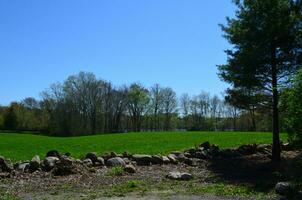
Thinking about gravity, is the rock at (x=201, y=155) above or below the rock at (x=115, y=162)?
above

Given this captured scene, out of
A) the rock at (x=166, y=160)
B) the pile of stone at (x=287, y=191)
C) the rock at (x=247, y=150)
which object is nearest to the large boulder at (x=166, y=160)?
the rock at (x=166, y=160)

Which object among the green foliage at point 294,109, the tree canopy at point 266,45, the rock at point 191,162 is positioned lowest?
the rock at point 191,162

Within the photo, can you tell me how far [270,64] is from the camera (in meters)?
19.8

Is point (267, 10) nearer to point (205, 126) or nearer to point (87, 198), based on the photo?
point (87, 198)

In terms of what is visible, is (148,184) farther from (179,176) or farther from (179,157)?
(179,157)

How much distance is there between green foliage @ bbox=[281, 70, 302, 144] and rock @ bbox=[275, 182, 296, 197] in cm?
121

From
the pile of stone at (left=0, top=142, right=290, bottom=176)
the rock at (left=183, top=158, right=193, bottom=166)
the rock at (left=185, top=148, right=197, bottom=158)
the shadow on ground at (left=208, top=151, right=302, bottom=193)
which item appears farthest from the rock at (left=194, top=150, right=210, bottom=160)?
the rock at (left=183, top=158, right=193, bottom=166)

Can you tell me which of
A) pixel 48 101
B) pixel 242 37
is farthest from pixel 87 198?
pixel 48 101

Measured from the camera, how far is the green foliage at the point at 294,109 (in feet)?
36.6

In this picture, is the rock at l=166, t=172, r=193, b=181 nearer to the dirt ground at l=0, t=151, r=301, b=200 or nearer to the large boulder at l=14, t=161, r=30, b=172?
the dirt ground at l=0, t=151, r=301, b=200

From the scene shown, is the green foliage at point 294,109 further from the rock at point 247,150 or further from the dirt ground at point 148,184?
A: the rock at point 247,150

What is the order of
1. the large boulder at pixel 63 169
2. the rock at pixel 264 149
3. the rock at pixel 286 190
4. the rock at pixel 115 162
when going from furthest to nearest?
the rock at pixel 264 149
the rock at pixel 115 162
the large boulder at pixel 63 169
the rock at pixel 286 190

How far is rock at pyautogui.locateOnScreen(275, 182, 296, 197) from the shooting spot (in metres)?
11.7

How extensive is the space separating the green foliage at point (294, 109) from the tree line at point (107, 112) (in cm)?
7498
